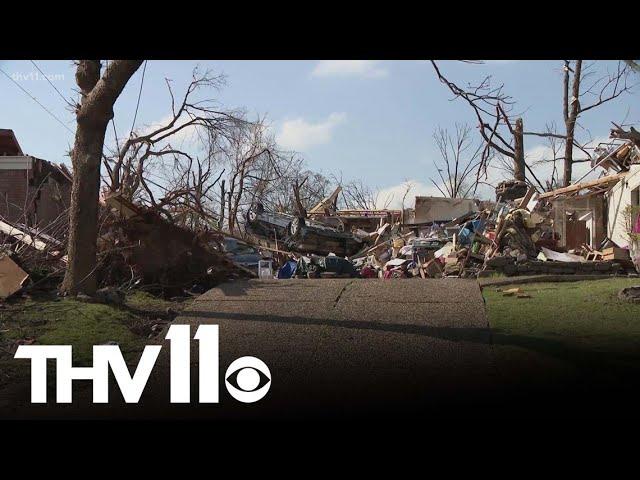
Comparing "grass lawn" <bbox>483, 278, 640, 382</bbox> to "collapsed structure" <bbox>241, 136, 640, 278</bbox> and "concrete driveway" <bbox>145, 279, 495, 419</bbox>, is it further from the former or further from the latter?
"collapsed structure" <bbox>241, 136, 640, 278</bbox>

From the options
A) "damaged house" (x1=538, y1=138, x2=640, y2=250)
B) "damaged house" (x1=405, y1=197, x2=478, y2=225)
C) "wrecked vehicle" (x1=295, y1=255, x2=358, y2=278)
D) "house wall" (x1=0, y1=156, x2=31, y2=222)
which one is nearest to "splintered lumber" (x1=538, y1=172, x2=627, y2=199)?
"damaged house" (x1=538, y1=138, x2=640, y2=250)

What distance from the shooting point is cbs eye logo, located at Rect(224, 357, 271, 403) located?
778 centimetres

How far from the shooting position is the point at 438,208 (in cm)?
2619

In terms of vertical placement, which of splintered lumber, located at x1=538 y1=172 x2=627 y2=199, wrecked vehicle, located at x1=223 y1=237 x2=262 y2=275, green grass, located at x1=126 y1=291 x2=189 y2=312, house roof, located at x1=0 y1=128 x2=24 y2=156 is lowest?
green grass, located at x1=126 y1=291 x2=189 y2=312

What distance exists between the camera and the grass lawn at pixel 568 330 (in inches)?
320

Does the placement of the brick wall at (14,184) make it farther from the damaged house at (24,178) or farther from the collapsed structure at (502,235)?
Result: the collapsed structure at (502,235)

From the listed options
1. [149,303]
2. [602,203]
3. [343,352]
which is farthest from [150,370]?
[602,203]

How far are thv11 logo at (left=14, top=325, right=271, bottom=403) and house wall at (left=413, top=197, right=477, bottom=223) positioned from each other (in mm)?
16906

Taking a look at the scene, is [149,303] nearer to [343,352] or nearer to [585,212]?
[343,352]

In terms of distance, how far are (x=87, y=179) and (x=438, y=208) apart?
53.6 ft

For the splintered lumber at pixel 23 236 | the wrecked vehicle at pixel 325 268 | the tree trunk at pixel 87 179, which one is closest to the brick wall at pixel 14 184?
the splintered lumber at pixel 23 236

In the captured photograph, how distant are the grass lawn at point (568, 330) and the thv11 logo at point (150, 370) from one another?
2.80 m

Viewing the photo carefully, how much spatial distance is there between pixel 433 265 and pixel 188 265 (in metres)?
5.08
